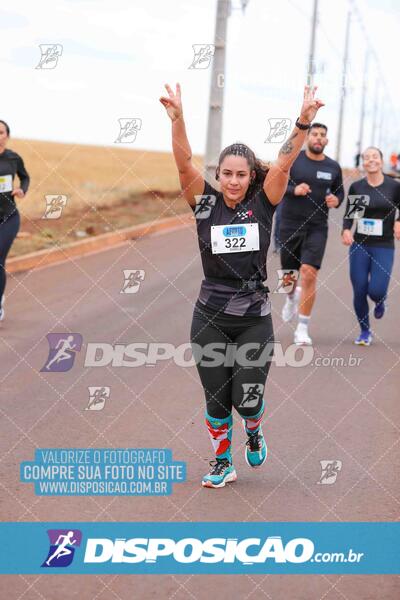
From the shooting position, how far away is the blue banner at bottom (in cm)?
520

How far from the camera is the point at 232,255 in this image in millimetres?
6203

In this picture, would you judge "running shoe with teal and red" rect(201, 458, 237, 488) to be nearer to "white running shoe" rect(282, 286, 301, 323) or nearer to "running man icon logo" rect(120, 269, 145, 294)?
"white running shoe" rect(282, 286, 301, 323)

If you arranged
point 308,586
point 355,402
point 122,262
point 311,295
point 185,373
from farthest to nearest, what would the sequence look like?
point 122,262 < point 311,295 < point 185,373 < point 355,402 < point 308,586

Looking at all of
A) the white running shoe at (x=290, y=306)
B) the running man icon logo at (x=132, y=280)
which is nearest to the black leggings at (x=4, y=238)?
the running man icon logo at (x=132, y=280)

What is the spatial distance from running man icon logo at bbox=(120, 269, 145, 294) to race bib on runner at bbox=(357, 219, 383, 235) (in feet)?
13.8

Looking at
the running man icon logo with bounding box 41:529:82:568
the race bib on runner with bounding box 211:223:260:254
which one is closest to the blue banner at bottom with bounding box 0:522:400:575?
the running man icon logo with bounding box 41:529:82:568

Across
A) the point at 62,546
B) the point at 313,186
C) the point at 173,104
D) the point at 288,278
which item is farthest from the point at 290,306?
the point at 62,546

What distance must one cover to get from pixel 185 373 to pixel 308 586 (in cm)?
475

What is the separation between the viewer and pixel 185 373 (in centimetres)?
968

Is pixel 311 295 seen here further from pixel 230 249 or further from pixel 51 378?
pixel 230 249

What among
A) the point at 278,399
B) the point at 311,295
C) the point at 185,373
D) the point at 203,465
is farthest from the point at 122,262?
the point at 203,465

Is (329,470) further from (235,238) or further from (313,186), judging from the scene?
(313,186)

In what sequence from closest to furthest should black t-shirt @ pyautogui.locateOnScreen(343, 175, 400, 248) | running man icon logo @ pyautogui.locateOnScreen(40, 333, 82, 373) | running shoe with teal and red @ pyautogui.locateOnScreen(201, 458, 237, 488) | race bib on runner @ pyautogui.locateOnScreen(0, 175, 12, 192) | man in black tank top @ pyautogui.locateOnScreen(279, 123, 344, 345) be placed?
1. running shoe with teal and red @ pyautogui.locateOnScreen(201, 458, 237, 488)
2. running man icon logo @ pyautogui.locateOnScreen(40, 333, 82, 373)
3. black t-shirt @ pyautogui.locateOnScreen(343, 175, 400, 248)
4. man in black tank top @ pyautogui.locateOnScreen(279, 123, 344, 345)
5. race bib on runner @ pyautogui.locateOnScreen(0, 175, 12, 192)

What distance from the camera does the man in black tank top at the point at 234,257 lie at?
243 inches
